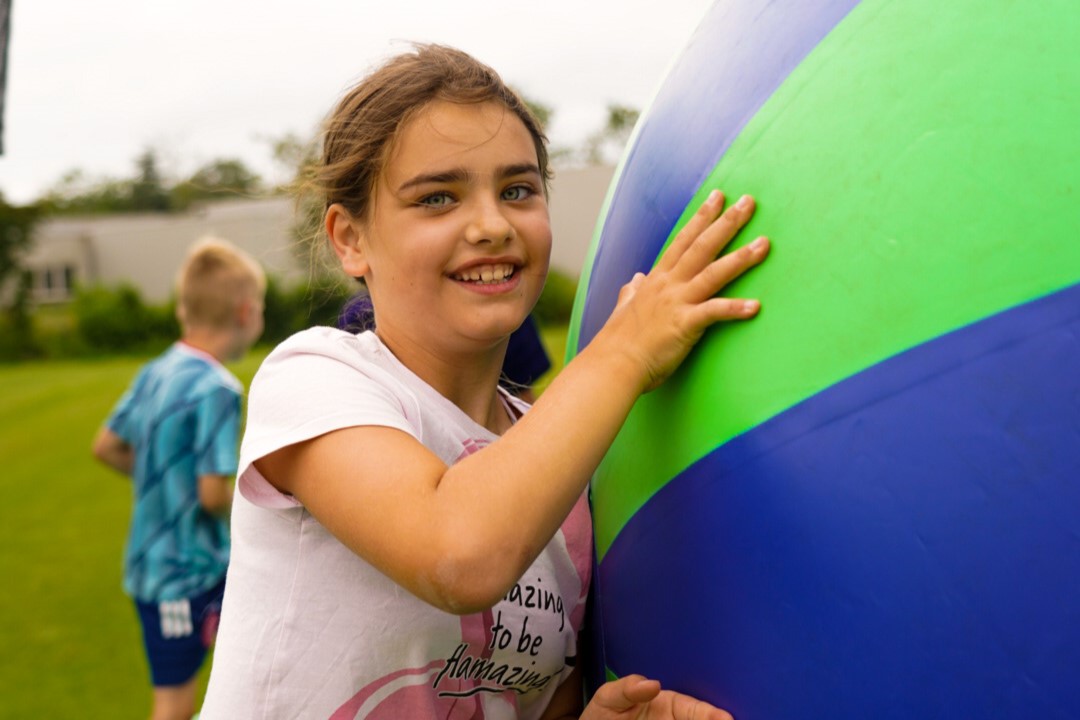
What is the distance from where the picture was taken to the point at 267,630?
1619 mm

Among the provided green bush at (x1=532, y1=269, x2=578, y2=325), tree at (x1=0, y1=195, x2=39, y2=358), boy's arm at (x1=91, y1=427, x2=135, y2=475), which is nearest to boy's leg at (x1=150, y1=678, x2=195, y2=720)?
boy's arm at (x1=91, y1=427, x2=135, y2=475)

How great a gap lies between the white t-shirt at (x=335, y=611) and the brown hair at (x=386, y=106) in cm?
26

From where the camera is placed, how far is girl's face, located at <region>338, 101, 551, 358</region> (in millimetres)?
1608

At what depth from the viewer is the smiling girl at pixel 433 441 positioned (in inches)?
53.0

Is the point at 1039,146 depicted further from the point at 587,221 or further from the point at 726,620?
the point at 587,221

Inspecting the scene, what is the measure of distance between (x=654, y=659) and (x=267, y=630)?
582 mm

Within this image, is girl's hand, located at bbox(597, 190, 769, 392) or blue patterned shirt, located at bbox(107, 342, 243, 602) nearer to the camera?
girl's hand, located at bbox(597, 190, 769, 392)

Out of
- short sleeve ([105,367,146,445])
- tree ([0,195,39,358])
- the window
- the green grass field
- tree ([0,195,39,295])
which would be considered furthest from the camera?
the window

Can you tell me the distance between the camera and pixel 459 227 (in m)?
1.60

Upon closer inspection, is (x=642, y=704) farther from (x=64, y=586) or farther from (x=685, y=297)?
(x=64, y=586)

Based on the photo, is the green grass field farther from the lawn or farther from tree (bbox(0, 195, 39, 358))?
tree (bbox(0, 195, 39, 358))

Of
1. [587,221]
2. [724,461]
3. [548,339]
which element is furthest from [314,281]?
[587,221]

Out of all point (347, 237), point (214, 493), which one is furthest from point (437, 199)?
point (214, 493)

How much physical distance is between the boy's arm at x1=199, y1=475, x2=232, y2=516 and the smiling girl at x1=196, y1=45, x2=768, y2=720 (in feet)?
8.99
